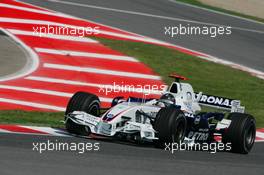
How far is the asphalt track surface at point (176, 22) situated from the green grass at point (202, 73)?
5.28ft

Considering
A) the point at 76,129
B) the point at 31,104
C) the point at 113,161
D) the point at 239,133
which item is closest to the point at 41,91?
the point at 31,104

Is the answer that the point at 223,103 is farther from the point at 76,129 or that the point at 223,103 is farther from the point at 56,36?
the point at 56,36

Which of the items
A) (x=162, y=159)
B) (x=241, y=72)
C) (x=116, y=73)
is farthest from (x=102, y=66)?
(x=162, y=159)

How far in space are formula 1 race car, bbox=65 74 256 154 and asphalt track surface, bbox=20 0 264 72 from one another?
10846mm

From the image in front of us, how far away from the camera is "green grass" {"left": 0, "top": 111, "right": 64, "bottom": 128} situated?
1635 centimetres

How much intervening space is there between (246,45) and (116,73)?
768 cm

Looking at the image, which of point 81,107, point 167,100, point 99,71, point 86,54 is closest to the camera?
point 81,107

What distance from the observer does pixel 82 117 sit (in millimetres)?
14492

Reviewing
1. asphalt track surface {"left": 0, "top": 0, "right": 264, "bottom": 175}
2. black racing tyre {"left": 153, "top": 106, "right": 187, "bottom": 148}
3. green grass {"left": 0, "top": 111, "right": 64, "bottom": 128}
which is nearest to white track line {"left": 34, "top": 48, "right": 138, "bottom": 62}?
green grass {"left": 0, "top": 111, "right": 64, "bottom": 128}

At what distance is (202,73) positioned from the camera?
24.5 m

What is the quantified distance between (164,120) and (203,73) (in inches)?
416

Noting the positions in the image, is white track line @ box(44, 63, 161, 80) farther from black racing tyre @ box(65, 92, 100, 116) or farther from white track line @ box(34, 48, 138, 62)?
black racing tyre @ box(65, 92, 100, 116)

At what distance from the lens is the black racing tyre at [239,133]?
15.1m

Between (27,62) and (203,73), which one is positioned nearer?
(27,62)
